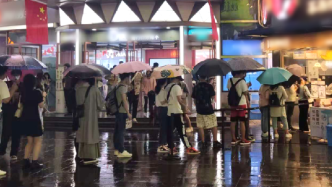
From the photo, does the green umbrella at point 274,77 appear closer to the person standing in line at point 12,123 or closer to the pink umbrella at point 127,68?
the pink umbrella at point 127,68

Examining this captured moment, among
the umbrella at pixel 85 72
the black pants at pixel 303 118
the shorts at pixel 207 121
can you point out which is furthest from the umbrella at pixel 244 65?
the umbrella at pixel 85 72

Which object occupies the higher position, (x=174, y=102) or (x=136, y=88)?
(x=136, y=88)

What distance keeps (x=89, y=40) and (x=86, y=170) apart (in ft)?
37.1

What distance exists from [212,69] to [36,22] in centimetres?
665

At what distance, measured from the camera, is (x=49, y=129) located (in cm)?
1462

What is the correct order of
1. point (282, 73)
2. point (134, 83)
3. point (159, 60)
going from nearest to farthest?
1. point (282, 73)
2. point (134, 83)
3. point (159, 60)

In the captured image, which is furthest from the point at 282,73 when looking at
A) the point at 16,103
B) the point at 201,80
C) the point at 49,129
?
the point at 49,129

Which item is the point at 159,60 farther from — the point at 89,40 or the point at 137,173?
the point at 137,173

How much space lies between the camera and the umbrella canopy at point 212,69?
9523 mm

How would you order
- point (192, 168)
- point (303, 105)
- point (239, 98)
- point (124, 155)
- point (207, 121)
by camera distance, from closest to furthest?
point (192, 168) → point (124, 155) → point (207, 121) → point (239, 98) → point (303, 105)

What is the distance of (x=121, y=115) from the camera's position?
29.2 ft

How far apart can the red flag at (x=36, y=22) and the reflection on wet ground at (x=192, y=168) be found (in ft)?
13.6

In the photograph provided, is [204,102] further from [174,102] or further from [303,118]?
[303,118]

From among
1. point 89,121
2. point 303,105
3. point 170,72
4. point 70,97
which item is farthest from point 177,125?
point 303,105
